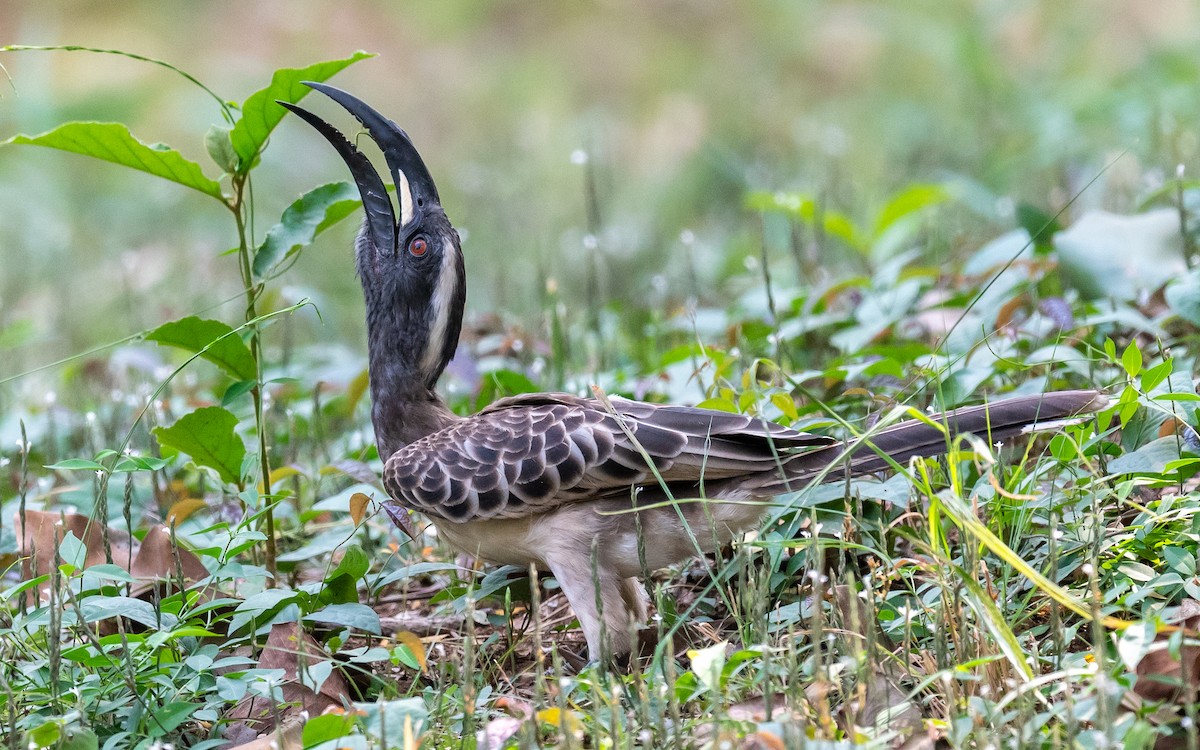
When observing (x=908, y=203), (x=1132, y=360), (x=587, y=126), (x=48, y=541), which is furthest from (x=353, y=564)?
(x=587, y=126)

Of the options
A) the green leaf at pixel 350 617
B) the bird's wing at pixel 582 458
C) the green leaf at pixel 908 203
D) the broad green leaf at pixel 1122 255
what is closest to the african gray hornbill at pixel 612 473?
the bird's wing at pixel 582 458

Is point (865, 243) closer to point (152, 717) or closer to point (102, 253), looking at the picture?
point (152, 717)

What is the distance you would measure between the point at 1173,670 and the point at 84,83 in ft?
39.4

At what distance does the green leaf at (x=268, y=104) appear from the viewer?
3.47m

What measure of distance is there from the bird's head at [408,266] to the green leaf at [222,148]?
438 mm

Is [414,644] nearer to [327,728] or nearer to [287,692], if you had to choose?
[327,728]

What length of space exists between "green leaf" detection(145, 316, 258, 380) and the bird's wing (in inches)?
22.8

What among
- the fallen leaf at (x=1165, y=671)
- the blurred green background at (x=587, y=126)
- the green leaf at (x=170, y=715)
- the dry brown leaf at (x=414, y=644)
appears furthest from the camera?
the blurred green background at (x=587, y=126)

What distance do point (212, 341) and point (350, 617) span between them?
0.90m

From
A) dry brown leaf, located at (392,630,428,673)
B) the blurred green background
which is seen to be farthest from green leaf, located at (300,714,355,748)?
the blurred green background

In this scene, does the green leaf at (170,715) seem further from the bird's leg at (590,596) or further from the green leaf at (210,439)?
the bird's leg at (590,596)

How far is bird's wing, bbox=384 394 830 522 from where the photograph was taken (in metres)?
3.43

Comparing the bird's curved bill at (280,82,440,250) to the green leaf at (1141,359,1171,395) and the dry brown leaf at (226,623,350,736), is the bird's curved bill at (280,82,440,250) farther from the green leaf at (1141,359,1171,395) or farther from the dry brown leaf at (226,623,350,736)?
the green leaf at (1141,359,1171,395)

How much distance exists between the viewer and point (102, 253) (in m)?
9.59
